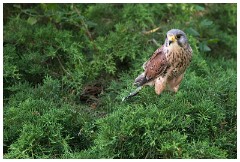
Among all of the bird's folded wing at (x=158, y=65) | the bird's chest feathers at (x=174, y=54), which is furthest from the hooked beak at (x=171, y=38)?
the bird's folded wing at (x=158, y=65)

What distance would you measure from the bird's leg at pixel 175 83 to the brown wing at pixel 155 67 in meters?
0.14

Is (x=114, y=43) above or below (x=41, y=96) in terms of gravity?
above

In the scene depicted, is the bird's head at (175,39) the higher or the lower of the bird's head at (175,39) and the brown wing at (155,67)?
the higher

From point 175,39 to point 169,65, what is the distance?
0.85 ft

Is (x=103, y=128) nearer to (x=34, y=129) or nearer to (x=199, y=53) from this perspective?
(x=34, y=129)

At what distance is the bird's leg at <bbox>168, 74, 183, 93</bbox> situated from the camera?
397cm

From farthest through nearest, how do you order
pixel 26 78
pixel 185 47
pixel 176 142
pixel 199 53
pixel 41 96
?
pixel 199 53
pixel 26 78
pixel 41 96
pixel 185 47
pixel 176 142

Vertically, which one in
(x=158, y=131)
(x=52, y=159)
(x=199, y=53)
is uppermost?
(x=199, y=53)

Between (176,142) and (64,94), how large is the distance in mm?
1599

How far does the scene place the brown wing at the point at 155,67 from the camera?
3.88 metres

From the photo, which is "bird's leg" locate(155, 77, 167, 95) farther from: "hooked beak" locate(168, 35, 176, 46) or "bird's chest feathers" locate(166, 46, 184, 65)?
"hooked beak" locate(168, 35, 176, 46)

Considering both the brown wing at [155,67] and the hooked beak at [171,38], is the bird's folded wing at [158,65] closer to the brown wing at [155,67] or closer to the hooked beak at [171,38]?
the brown wing at [155,67]

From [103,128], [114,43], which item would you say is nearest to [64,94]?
[114,43]

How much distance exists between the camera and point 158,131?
333 centimetres
